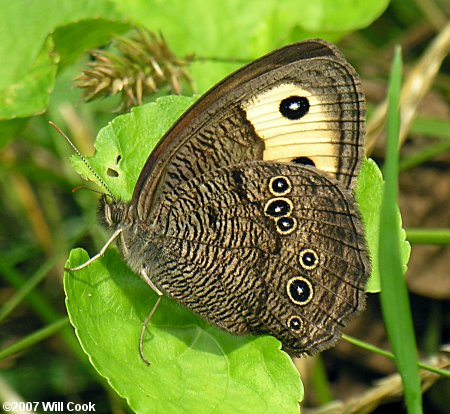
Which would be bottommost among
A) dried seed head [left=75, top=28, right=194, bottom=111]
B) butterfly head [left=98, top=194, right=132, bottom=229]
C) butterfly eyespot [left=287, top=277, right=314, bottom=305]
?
butterfly eyespot [left=287, top=277, right=314, bottom=305]

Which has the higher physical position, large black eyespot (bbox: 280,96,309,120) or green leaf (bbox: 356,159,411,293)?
large black eyespot (bbox: 280,96,309,120)

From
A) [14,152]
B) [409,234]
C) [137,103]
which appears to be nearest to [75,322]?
[137,103]

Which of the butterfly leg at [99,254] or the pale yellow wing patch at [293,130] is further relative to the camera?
the pale yellow wing patch at [293,130]

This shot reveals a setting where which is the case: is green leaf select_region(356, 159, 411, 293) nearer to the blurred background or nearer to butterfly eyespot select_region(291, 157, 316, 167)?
butterfly eyespot select_region(291, 157, 316, 167)

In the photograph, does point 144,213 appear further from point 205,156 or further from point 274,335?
point 274,335

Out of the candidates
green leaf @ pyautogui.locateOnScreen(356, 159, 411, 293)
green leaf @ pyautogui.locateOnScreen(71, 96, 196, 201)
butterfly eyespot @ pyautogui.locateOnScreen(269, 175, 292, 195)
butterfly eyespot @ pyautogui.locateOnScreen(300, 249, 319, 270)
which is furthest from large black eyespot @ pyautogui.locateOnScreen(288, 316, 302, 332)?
green leaf @ pyautogui.locateOnScreen(71, 96, 196, 201)

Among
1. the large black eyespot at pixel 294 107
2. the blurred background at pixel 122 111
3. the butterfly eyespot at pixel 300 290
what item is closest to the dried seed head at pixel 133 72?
the blurred background at pixel 122 111

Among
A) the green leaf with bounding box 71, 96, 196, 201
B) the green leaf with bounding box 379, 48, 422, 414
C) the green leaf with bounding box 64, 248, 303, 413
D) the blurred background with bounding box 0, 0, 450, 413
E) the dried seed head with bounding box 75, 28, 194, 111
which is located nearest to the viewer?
the green leaf with bounding box 379, 48, 422, 414

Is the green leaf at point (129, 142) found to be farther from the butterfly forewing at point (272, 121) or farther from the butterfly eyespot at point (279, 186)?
the butterfly eyespot at point (279, 186)
